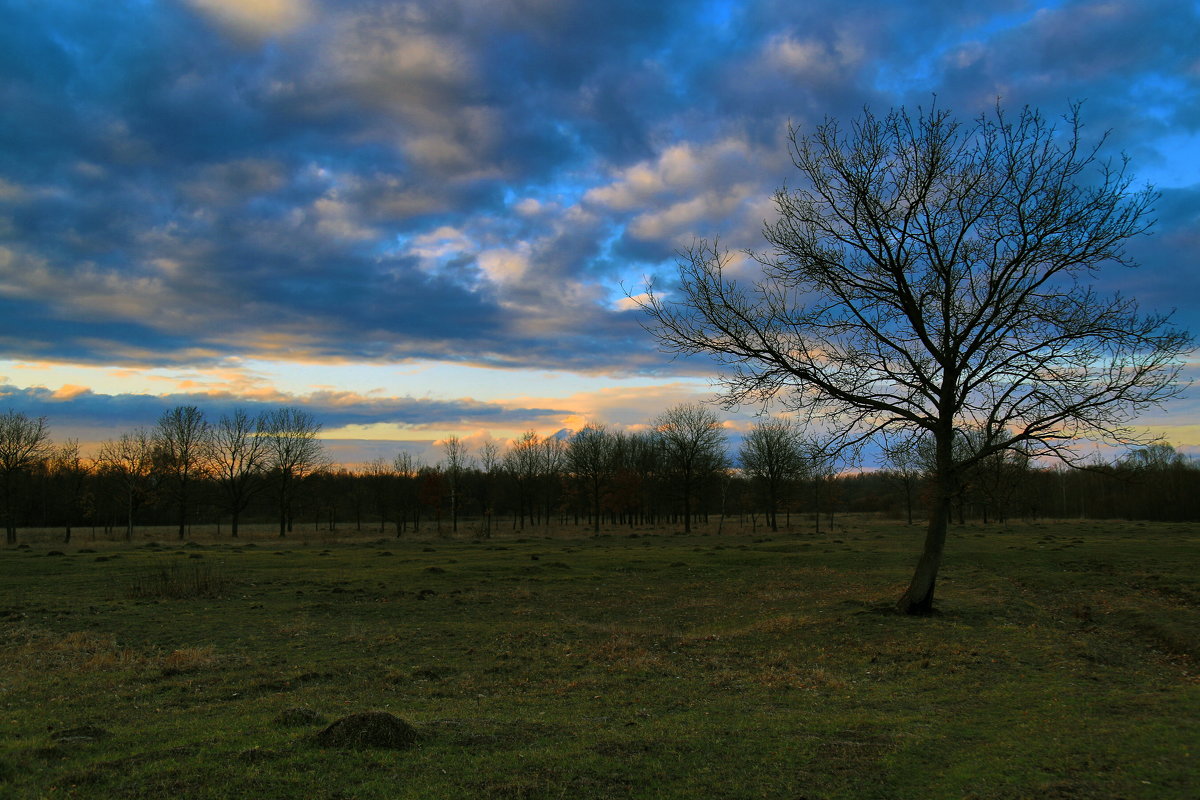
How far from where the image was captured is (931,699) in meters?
9.45

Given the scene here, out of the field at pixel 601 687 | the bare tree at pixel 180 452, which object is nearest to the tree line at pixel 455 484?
the bare tree at pixel 180 452

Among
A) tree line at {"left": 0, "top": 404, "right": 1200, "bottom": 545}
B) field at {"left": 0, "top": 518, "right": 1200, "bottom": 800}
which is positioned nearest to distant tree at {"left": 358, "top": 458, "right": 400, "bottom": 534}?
tree line at {"left": 0, "top": 404, "right": 1200, "bottom": 545}

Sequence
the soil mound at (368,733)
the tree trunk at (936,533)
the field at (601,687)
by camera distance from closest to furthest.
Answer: the field at (601,687) → the soil mound at (368,733) → the tree trunk at (936,533)

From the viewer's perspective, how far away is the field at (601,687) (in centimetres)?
582

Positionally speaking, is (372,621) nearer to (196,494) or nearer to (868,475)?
(196,494)

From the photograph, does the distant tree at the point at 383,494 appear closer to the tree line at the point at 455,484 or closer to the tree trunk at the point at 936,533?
the tree line at the point at 455,484

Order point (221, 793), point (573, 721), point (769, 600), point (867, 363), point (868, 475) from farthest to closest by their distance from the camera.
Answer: point (868, 475)
point (769, 600)
point (867, 363)
point (573, 721)
point (221, 793)

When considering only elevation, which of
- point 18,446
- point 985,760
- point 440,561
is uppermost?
point 18,446

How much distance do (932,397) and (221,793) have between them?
15.9 metres

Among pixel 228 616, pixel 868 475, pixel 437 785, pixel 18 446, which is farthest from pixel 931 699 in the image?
pixel 868 475

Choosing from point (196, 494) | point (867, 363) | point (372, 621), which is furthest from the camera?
point (196, 494)

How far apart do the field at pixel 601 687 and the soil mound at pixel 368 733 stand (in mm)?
158

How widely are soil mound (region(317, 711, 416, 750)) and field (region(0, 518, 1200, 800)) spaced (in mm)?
158

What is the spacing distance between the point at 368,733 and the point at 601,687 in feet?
15.8
